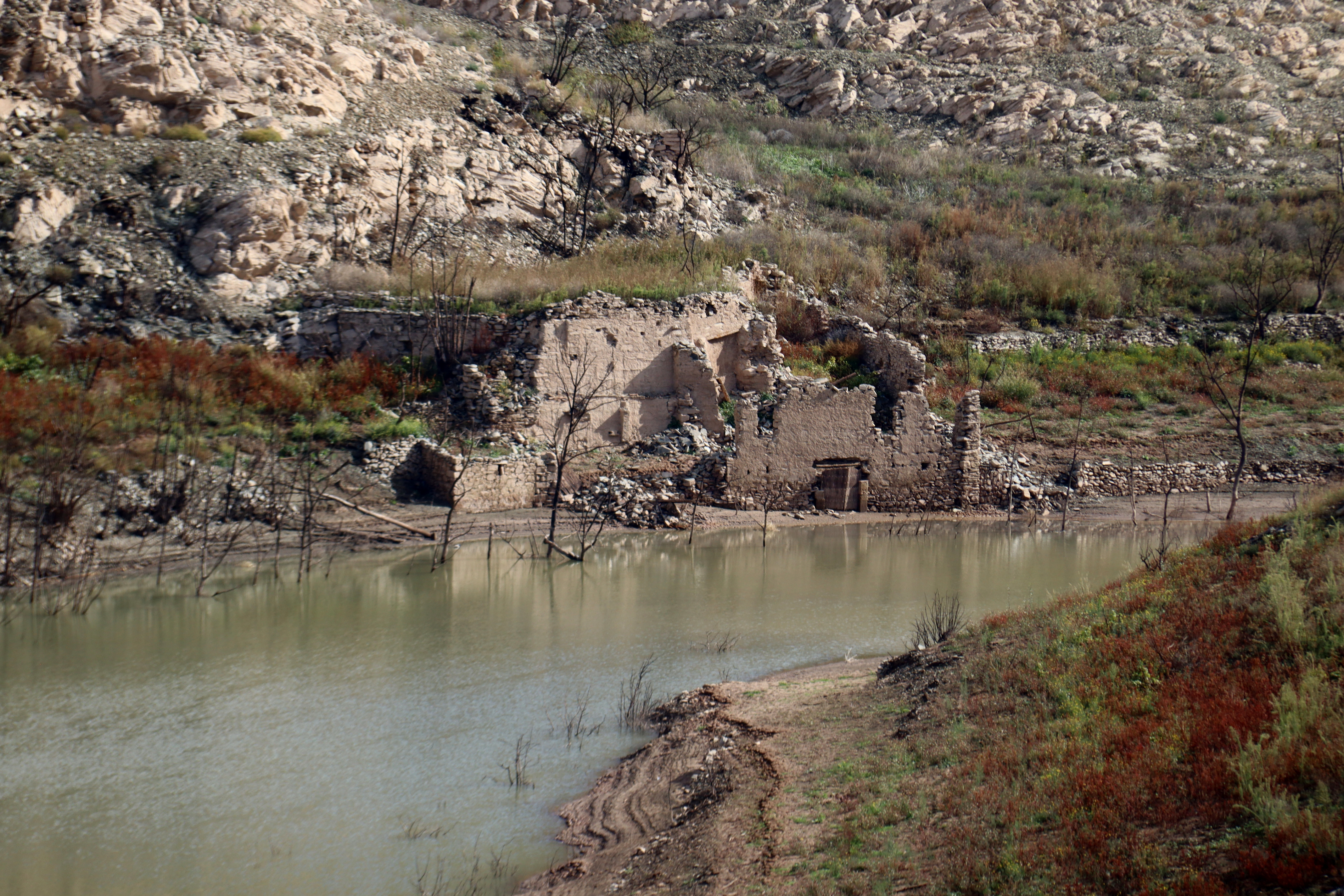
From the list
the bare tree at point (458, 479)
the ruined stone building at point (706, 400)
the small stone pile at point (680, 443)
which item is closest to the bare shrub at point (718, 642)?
the bare tree at point (458, 479)

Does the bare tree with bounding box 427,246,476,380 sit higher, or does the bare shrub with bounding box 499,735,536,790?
the bare tree with bounding box 427,246,476,380

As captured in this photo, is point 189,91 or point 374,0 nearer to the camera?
point 189,91

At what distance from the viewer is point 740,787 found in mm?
6883

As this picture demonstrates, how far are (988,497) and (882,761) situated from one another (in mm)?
17507

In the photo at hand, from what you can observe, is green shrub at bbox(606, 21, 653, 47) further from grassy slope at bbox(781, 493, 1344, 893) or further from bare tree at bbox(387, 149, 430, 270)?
grassy slope at bbox(781, 493, 1344, 893)

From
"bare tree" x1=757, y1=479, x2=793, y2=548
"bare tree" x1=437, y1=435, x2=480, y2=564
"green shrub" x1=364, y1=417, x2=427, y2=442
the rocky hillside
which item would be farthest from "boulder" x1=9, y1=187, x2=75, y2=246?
"bare tree" x1=757, y1=479, x2=793, y2=548

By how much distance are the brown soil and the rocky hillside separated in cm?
1922

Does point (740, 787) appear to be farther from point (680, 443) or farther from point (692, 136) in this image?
point (692, 136)

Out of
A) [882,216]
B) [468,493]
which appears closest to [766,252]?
[882,216]

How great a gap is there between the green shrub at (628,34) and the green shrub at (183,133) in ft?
88.6

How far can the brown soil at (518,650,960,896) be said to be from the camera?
18.5 ft

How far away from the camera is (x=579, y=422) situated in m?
22.4

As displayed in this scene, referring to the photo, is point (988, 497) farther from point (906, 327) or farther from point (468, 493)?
point (468, 493)

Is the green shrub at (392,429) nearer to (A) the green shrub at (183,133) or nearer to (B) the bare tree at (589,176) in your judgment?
(B) the bare tree at (589,176)
